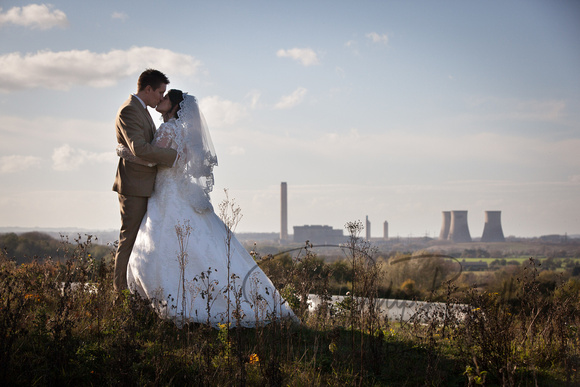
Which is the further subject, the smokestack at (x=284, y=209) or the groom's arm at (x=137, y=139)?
the smokestack at (x=284, y=209)

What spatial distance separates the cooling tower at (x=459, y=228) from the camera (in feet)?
158

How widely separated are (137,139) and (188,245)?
114 cm

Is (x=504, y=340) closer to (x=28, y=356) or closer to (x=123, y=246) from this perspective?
(x=28, y=356)

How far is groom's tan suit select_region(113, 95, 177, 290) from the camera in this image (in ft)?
14.3

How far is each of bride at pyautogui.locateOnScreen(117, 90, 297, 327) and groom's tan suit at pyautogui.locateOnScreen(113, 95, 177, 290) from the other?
91mm

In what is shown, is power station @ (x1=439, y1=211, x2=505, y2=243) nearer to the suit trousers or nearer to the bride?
the bride

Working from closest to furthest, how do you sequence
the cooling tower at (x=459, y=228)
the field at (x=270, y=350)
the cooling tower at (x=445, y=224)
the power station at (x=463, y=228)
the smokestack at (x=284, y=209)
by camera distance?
1. the field at (x=270, y=350)
2. the power station at (x=463, y=228)
3. the cooling tower at (x=459, y=228)
4. the cooling tower at (x=445, y=224)
5. the smokestack at (x=284, y=209)

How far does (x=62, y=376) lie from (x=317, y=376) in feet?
5.42

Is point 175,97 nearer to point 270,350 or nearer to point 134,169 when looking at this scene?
point 134,169

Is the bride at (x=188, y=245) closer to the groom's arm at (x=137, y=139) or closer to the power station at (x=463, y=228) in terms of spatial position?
the groom's arm at (x=137, y=139)

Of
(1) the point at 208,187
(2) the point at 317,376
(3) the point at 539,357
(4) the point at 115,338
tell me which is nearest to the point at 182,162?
(1) the point at 208,187

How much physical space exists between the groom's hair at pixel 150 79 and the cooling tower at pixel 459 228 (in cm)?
4743

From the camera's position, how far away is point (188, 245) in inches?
165

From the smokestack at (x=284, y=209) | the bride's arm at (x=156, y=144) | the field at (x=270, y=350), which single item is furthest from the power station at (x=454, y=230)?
the field at (x=270, y=350)
